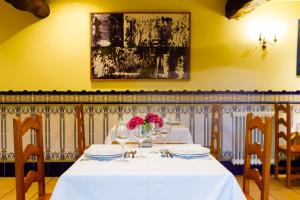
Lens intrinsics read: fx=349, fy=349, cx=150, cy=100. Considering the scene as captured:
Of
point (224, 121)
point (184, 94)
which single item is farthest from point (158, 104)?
point (224, 121)

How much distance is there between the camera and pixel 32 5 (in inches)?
156

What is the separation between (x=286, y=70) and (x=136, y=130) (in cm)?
314

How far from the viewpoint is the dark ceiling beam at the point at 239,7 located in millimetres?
3939

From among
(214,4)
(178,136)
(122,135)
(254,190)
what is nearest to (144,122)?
(122,135)

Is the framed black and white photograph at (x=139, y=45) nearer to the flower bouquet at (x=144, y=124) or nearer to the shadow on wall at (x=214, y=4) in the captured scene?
the shadow on wall at (x=214, y=4)

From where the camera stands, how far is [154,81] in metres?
4.72

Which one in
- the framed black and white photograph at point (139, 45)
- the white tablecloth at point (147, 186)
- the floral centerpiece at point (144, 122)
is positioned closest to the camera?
the white tablecloth at point (147, 186)

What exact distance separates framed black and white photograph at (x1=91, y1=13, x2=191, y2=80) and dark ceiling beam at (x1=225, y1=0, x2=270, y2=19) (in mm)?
542

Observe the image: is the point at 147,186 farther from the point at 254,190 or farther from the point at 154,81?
the point at 154,81

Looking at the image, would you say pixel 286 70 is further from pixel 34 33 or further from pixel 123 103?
pixel 34 33

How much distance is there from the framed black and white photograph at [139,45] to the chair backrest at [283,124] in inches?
52.1

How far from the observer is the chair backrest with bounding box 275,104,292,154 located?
13.5 ft

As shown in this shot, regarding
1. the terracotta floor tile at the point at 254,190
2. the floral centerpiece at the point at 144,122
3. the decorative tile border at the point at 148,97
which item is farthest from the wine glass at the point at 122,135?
the decorative tile border at the point at 148,97

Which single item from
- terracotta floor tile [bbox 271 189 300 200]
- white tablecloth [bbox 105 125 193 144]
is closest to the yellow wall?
white tablecloth [bbox 105 125 193 144]
